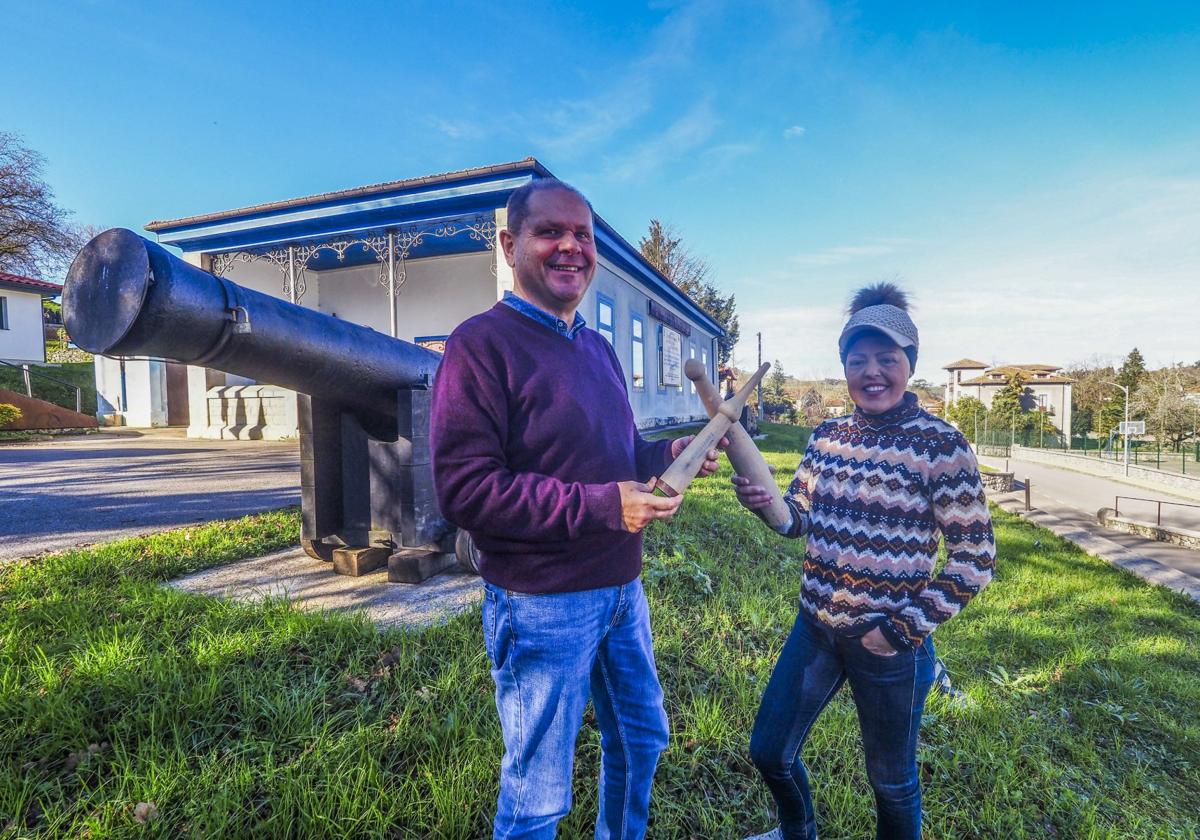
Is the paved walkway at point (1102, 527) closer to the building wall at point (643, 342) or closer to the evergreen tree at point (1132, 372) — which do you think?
the building wall at point (643, 342)

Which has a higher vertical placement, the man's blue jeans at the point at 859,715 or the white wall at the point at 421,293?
the white wall at the point at 421,293

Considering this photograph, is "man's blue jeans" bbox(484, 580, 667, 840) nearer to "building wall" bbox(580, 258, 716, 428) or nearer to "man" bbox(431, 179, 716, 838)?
"man" bbox(431, 179, 716, 838)

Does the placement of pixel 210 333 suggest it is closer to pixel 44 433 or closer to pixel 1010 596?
pixel 1010 596

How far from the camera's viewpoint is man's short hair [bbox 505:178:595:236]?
54.2 inches

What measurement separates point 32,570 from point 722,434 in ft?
15.0

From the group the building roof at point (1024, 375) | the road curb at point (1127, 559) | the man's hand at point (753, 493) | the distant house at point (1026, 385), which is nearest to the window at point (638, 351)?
the road curb at point (1127, 559)

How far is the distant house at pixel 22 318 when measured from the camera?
21.3 meters

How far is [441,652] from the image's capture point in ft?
9.02

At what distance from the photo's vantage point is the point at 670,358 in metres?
17.6

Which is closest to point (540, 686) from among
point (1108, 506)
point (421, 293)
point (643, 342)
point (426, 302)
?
point (643, 342)

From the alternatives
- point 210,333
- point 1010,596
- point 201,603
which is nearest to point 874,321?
point 210,333

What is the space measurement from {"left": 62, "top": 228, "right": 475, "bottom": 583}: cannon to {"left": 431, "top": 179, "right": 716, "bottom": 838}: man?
30cm

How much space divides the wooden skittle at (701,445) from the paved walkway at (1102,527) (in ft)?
31.6

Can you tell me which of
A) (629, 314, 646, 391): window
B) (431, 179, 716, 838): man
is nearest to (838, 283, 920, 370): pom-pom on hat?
(431, 179, 716, 838): man
